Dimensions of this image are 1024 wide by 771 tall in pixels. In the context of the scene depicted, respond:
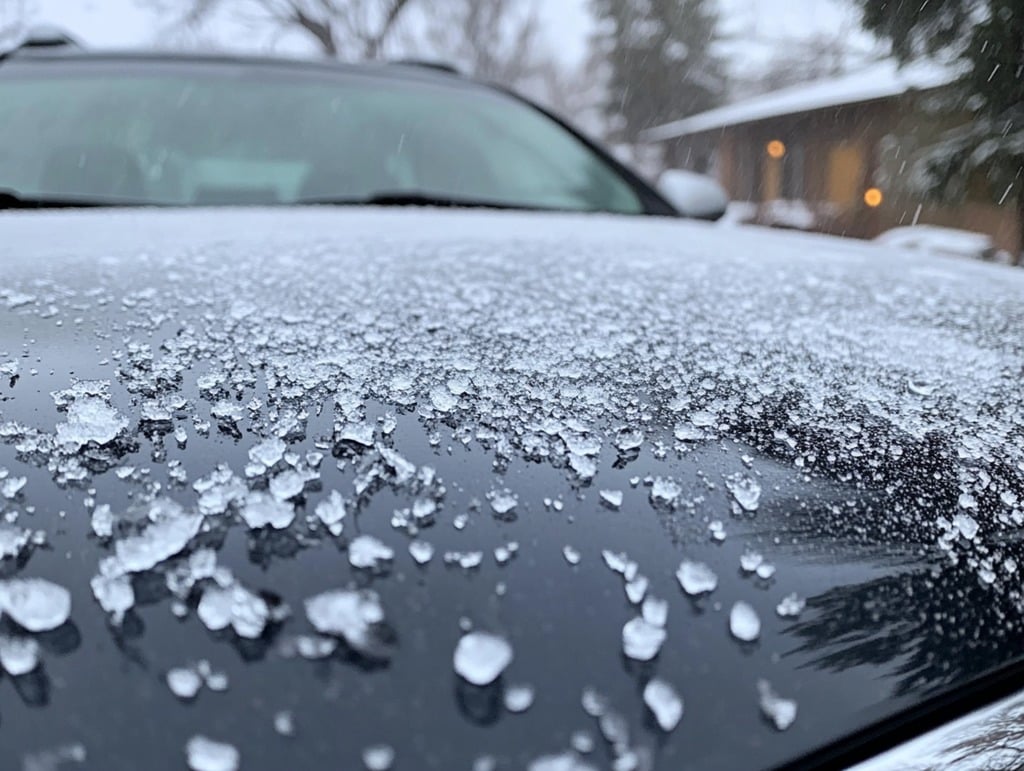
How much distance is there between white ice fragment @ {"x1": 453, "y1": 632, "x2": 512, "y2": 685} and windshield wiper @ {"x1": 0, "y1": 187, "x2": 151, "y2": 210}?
155 cm

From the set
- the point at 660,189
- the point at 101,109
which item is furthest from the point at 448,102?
the point at 101,109

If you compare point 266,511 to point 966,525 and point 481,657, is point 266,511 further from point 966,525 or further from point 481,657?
point 966,525

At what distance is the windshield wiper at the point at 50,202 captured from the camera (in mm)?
1673

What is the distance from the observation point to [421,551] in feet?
1.76

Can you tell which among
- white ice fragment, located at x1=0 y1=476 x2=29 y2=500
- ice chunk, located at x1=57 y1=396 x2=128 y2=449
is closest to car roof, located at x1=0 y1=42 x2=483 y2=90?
ice chunk, located at x1=57 y1=396 x2=128 y2=449

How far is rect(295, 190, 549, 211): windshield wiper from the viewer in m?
1.87

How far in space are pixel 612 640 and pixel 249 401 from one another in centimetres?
38

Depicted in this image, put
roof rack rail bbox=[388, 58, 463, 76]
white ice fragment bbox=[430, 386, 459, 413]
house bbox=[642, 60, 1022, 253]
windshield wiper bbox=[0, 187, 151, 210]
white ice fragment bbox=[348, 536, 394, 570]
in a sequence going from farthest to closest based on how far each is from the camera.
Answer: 1. house bbox=[642, 60, 1022, 253]
2. roof rack rail bbox=[388, 58, 463, 76]
3. windshield wiper bbox=[0, 187, 151, 210]
4. white ice fragment bbox=[430, 386, 459, 413]
5. white ice fragment bbox=[348, 536, 394, 570]

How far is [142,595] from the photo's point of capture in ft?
1.61

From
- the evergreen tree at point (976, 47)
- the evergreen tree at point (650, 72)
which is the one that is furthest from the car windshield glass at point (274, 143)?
the evergreen tree at point (650, 72)

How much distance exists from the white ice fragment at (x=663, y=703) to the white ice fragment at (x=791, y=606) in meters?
0.10

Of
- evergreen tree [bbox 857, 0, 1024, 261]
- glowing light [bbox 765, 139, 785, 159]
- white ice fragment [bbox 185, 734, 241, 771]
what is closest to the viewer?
white ice fragment [bbox 185, 734, 241, 771]

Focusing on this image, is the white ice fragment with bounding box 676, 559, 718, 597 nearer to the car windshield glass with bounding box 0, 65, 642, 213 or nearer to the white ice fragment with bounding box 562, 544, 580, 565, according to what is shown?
the white ice fragment with bounding box 562, 544, 580, 565

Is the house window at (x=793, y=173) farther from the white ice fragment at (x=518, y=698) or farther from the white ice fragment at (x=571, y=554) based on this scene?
the white ice fragment at (x=518, y=698)
